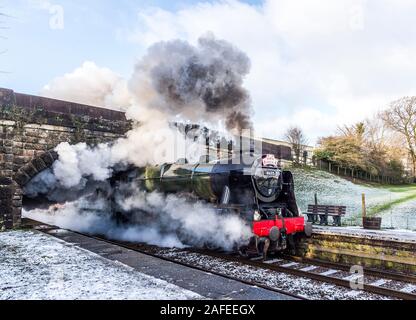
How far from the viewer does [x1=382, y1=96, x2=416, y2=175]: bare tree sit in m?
29.1

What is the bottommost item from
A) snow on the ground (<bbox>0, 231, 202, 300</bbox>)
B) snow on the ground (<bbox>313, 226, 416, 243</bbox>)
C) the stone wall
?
snow on the ground (<bbox>0, 231, 202, 300</bbox>)

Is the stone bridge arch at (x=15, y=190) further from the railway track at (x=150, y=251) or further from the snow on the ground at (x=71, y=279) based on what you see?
the snow on the ground at (x=71, y=279)

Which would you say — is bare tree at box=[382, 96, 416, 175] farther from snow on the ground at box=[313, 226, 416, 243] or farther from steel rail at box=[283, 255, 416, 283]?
steel rail at box=[283, 255, 416, 283]

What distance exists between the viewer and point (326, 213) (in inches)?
488

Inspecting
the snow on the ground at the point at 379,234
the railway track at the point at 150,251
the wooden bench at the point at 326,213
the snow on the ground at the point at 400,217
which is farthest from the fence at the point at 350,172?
the railway track at the point at 150,251

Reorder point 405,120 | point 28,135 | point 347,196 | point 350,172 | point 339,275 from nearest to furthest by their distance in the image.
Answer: point 339,275
point 28,135
point 347,196
point 350,172
point 405,120

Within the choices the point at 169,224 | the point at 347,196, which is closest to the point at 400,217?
the point at 347,196

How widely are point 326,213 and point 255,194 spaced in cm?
586

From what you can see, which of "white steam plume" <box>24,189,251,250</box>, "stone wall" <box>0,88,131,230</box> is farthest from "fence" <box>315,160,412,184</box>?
"white steam plume" <box>24,189,251,250</box>

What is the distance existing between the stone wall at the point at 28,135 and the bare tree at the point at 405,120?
26144 millimetres

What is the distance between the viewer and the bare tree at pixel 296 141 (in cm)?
2607

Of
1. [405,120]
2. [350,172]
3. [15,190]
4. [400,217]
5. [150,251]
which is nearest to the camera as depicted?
[150,251]

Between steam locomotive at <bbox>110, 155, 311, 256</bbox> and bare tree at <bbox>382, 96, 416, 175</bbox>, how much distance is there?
2510 centimetres

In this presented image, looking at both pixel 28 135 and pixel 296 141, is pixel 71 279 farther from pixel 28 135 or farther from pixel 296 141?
pixel 296 141
